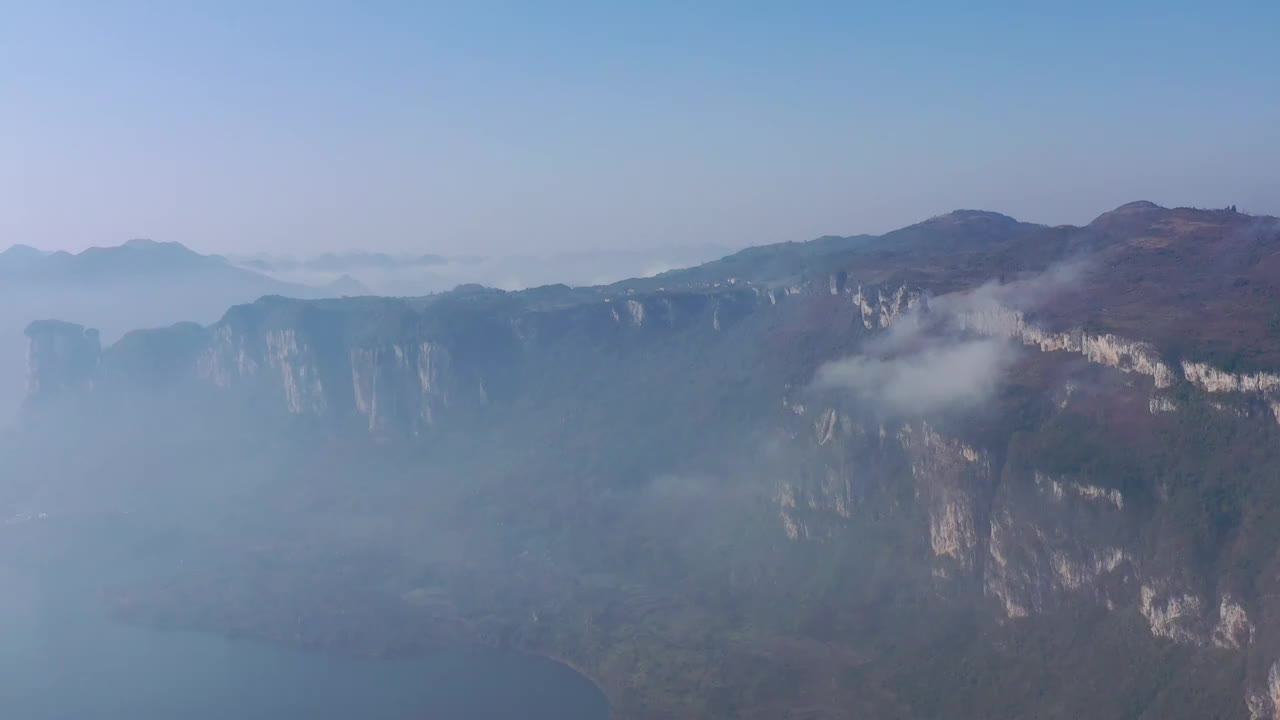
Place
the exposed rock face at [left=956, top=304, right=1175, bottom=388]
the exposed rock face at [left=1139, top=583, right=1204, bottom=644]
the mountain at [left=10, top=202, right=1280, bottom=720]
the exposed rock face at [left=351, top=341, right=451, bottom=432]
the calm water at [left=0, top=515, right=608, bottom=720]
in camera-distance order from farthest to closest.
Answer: the exposed rock face at [left=351, top=341, right=451, bottom=432] < the calm water at [left=0, top=515, right=608, bottom=720] < the exposed rock face at [left=956, top=304, right=1175, bottom=388] < the mountain at [left=10, top=202, right=1280, bottom=720] < the exposed rock face at [left=1139, top=583, right=1204, bottom=644]

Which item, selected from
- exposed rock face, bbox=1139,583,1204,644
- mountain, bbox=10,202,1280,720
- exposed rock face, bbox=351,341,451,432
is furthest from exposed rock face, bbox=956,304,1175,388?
exposed rock face, bbox=351,341,451,432

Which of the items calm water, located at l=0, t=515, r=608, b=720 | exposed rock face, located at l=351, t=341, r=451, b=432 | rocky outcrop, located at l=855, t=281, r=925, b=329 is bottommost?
calm water, located at l=0, t=515, r=608, b=720

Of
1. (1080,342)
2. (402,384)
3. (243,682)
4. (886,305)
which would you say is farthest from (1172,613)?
(402,384)

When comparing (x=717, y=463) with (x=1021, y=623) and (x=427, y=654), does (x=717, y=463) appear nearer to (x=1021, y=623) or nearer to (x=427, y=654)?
(x=427, y=654)

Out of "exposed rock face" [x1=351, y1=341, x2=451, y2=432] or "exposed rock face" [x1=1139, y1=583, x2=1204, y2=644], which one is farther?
"exposed rock face" [x1=351, y1=341, x2=451, y2=432]

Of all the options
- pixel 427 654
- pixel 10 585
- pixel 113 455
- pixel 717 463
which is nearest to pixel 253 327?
pixel 113 455

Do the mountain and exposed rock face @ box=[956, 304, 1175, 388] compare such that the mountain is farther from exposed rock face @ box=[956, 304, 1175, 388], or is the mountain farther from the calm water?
the calm water
